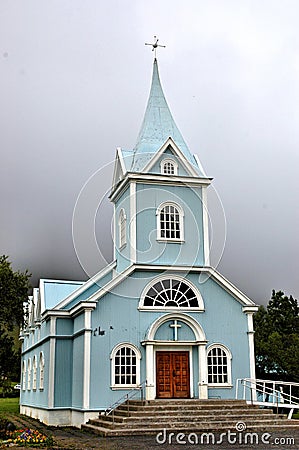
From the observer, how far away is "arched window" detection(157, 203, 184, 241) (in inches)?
1096

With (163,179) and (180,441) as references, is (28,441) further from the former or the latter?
(163,179)

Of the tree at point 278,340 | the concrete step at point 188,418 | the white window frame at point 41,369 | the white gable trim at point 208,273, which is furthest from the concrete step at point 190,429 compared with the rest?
the tree at point 278,340

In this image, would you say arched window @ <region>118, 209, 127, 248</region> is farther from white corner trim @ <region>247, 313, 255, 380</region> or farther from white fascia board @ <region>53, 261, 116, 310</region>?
white corner trim @ <region>247, 313, 255, 380</region>

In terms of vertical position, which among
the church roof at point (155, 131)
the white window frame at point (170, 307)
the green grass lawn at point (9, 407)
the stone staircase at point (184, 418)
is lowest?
the green grass lawn at point (9, 407)

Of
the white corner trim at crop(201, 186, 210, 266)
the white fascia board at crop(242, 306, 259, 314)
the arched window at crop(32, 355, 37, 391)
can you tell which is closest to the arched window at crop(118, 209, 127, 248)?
the white corner trim at crop(201, 186, 210, 266)

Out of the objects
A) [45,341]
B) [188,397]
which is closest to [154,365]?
[188,397]

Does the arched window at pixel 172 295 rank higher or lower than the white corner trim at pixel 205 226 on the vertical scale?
→ lower

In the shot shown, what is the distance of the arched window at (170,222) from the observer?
27828 millimetres

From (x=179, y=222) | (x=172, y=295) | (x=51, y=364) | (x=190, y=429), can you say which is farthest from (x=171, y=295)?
(x=190, y=429)

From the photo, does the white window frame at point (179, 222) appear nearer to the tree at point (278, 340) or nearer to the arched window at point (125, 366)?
the arched window at point (125, 366)

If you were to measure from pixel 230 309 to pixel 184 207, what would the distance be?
521 cm

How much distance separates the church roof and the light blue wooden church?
76 mm

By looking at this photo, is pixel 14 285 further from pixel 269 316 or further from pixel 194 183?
pixel 269 316

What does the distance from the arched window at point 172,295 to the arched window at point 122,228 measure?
120 inches
